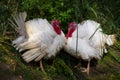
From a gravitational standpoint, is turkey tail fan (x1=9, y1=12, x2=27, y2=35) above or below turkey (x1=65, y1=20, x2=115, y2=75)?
above

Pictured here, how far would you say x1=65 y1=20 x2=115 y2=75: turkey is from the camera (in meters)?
4.88

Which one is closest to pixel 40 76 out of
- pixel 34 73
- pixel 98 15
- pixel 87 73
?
pixel 34 73

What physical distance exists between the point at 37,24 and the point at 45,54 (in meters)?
0.43

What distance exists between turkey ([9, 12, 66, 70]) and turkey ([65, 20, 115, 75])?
119mm

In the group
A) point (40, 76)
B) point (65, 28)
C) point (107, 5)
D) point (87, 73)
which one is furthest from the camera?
point (65, 28)

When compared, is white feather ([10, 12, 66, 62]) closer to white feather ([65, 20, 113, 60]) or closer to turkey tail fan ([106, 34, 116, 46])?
white feather ([65, 20, 113, 60])

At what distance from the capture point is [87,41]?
4.97 meters

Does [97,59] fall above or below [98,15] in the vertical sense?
below

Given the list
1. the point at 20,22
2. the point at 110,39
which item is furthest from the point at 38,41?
the point at 110,39

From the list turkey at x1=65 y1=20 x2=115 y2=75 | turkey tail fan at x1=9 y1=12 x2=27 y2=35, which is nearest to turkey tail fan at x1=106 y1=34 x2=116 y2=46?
turkey at x1=65 y1=20 x2=115 y2=75

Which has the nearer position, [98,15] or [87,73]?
[98,15]

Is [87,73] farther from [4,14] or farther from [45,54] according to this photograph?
[4,14]

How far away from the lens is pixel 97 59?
5047mm

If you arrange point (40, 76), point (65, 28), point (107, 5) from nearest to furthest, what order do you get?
1. point (107, 5)
2. point (40, 76)
3. point (65, 28)
